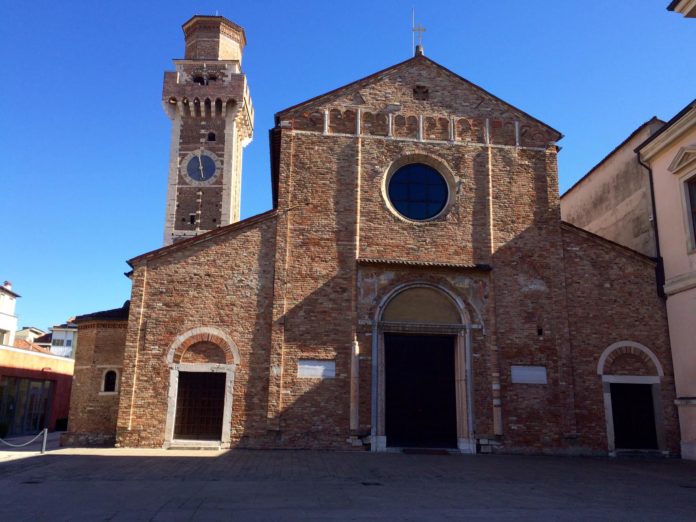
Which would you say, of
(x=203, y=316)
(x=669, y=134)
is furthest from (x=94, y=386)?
(x=669, y=134)

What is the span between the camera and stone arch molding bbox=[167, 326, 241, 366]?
15.1 metres

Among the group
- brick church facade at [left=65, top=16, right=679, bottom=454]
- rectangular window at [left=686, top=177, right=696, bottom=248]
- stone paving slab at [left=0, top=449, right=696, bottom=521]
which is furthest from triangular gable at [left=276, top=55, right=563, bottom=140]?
stone paving slab at [left=0, top=449, right=696, bottom=521]

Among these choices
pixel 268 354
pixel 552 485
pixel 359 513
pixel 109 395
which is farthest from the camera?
pixel 109 395

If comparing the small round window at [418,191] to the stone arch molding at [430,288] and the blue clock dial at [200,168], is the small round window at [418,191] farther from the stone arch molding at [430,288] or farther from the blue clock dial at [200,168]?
the blue clock dial at [200,168]

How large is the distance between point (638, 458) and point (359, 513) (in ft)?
36.1

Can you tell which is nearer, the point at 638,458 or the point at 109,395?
the point at 638,458

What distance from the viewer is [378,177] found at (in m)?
16.9

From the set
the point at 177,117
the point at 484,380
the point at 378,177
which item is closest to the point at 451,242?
the point at 378,177

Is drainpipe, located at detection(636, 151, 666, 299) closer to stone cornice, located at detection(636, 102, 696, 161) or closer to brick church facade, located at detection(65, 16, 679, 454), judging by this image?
brick church facade, located at detection(65, 16, 679, 454)

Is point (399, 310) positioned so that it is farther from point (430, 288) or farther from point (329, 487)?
point (329, 487)

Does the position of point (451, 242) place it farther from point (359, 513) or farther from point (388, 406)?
point (359, 513)

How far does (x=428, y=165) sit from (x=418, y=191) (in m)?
0.88

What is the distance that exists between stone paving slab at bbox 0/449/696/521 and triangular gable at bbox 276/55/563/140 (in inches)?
370

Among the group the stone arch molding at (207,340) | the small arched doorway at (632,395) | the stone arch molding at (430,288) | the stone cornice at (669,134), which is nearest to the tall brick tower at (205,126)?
the stone arch molding at (207,340)
